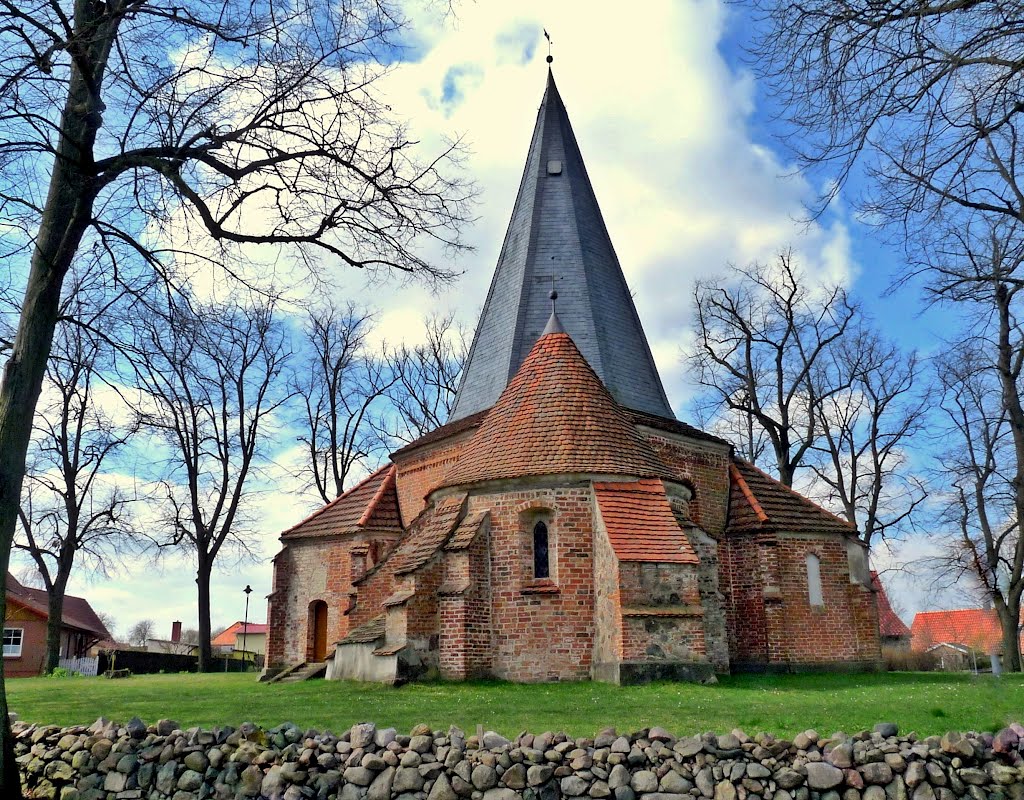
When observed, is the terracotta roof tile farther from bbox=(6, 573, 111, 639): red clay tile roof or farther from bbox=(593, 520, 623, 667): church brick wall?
bbox=(6, 573, 111, 639): red clay tile roof

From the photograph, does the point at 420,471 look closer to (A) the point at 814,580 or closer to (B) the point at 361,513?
(B) the point at 361,513

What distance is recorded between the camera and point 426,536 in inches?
644

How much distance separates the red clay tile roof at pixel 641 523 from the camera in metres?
14.6

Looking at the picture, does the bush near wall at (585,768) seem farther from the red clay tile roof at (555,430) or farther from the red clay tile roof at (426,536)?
the red clay tile roof at (555,430)

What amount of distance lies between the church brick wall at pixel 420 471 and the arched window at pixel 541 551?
4.23 meters

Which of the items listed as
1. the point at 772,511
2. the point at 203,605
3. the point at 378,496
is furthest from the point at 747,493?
the point at 203,605

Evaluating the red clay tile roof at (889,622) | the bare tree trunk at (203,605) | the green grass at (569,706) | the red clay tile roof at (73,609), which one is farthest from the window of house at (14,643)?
the red clay tile roof at (889,622)

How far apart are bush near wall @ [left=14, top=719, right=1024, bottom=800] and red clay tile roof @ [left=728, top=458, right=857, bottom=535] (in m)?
11.0

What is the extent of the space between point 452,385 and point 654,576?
20.5 m

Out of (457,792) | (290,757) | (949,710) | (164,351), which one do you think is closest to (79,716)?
(290,757)

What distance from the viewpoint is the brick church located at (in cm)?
1477

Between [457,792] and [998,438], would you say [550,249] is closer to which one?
[998,438]

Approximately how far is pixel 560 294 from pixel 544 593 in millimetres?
8496

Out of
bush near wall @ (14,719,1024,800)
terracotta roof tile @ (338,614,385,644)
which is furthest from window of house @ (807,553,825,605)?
bush near wall @ (14,719,1024,800)
